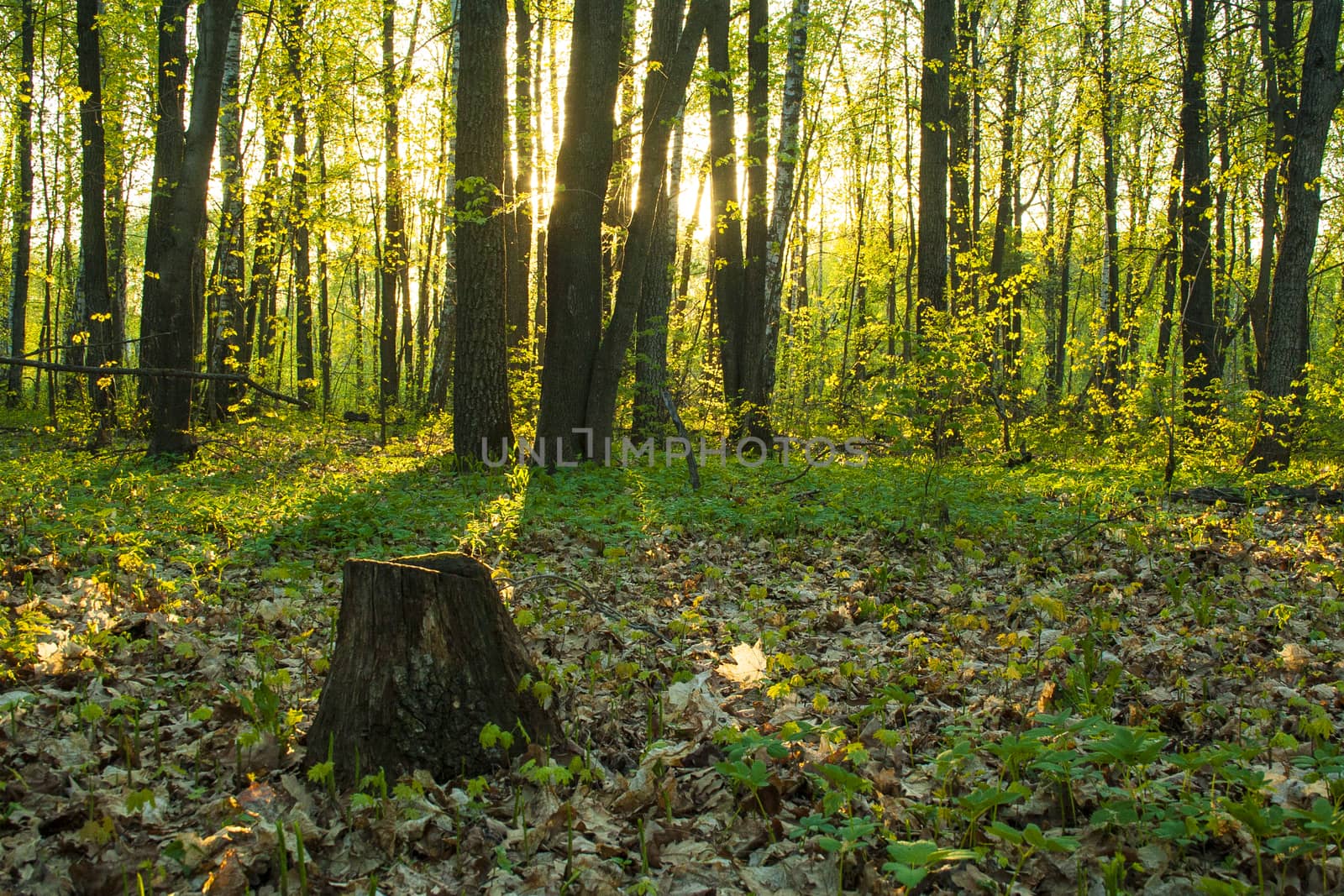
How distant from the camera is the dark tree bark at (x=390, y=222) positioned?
1194 cm

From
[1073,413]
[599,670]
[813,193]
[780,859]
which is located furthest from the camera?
[813,193]

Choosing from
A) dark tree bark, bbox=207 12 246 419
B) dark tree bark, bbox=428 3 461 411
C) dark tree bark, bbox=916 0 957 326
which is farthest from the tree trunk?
dark tree bark, bbox=916 0 957 326

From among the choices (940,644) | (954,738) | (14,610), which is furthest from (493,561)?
(954,738)

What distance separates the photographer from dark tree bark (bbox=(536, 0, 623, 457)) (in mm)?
8656

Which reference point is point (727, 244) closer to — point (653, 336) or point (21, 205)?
point (653, 336)

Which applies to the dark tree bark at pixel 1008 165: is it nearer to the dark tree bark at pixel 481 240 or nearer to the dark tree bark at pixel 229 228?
the dark tree bark at pixel 481 240

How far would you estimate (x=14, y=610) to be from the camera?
4.11 meters

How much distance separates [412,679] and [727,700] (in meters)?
1.38

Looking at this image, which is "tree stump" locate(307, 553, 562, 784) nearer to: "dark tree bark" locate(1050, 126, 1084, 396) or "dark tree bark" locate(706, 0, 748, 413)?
"dark tree bark" locate(706, 0, 748, 413)

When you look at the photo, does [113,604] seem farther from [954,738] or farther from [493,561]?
[954,738]

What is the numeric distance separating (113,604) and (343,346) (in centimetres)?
4601

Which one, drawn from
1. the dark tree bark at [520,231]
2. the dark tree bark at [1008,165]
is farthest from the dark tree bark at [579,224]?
the dark tree bark at [1008,165]

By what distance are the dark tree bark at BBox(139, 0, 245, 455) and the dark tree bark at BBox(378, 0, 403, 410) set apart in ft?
7.51

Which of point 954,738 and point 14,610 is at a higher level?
point 14,610
